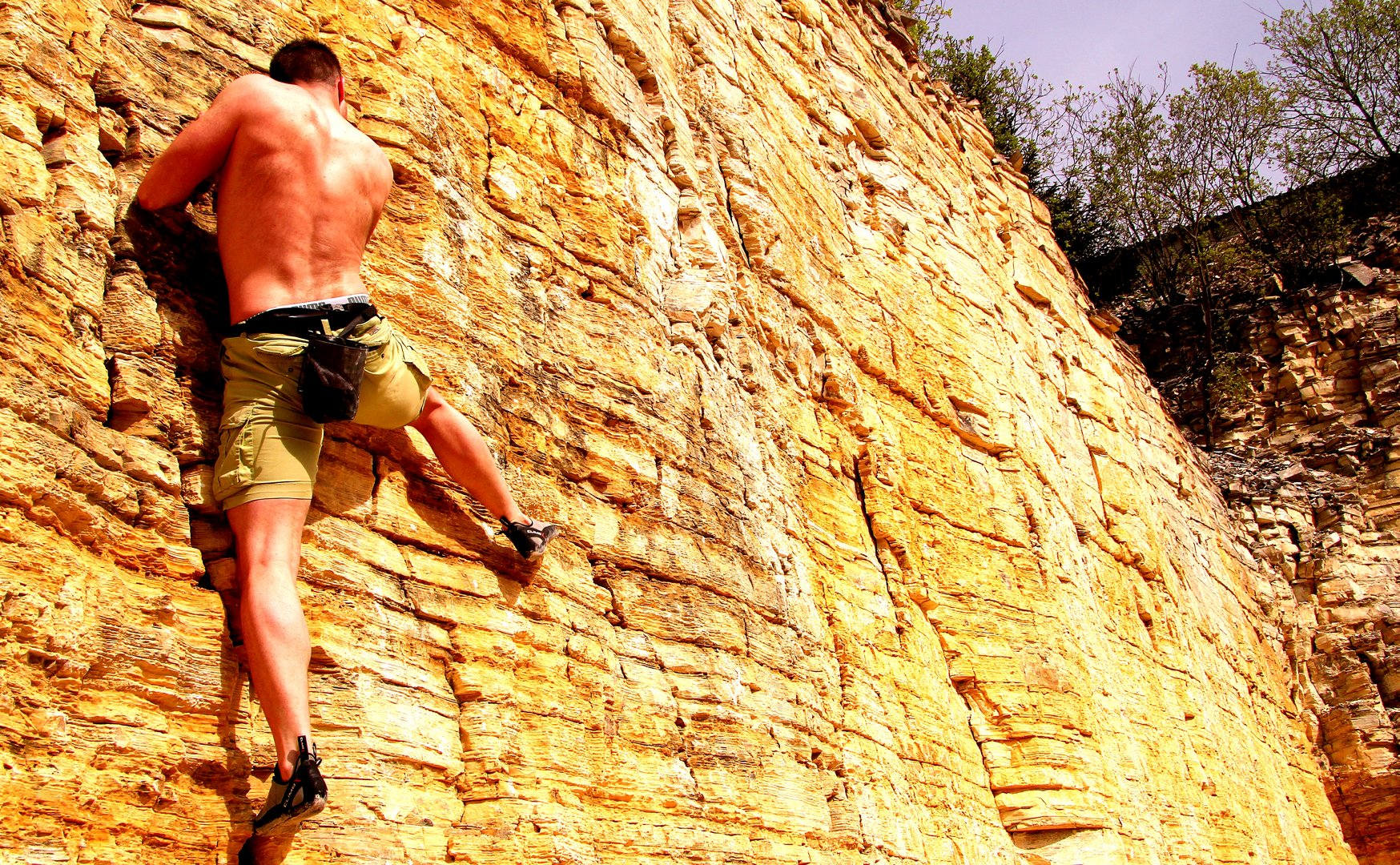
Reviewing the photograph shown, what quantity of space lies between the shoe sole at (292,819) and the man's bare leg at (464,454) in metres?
1.11

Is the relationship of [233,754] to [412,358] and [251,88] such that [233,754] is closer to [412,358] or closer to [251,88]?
[412,358]

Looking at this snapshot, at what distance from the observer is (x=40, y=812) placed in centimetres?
225

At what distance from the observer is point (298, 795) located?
250 cm

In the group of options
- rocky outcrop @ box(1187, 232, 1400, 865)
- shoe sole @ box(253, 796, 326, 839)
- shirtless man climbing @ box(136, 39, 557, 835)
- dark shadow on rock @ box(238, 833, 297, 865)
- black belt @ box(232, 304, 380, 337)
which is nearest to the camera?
shoe sole @ box(253, 796, 326, 839)

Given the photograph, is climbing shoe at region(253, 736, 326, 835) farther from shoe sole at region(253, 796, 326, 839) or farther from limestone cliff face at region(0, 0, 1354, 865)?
limestone cliff face at region(0, 0, 1354, 865)

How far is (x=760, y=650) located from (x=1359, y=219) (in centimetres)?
1634

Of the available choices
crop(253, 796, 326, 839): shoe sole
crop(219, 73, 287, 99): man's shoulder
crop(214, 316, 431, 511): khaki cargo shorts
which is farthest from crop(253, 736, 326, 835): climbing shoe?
crop(219, 73, 287, 99): man's shoulder

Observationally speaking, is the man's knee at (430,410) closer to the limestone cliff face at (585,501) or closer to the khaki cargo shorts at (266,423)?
the limestone cliff face at (585,501)

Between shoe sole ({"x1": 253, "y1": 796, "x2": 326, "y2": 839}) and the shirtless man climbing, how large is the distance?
0.35 ft

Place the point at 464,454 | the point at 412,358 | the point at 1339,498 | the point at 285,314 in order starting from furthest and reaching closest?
the point at 1339,498 → the point at 464,454 → the point at 412,358 → the point at 285,314

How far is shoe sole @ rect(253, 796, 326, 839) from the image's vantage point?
2479mm

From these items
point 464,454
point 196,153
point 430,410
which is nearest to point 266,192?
point 196,153

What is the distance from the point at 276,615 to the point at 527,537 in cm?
96

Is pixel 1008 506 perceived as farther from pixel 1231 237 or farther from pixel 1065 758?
pixel 1231 237
